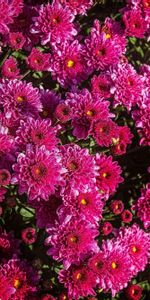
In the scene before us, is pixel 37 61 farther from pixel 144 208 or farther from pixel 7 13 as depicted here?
pixel 144 208

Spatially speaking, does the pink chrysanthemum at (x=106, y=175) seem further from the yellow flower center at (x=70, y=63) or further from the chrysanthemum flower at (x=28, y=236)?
the yellow flower center at (x=70, y=63)

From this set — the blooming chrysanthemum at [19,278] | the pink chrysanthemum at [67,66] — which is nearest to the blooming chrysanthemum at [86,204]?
the blooming chrysanthemum at [19,278]

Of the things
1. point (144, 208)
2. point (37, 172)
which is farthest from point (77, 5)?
point (144, 208)

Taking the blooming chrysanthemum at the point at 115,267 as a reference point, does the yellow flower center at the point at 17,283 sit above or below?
below

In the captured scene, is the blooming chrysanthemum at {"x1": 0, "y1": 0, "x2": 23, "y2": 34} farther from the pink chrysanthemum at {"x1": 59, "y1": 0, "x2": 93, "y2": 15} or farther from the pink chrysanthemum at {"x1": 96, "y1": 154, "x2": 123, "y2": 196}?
the pink chrysanthemum at {"x1": 96, "y1": 154, "x2": 123, "y2": 196}

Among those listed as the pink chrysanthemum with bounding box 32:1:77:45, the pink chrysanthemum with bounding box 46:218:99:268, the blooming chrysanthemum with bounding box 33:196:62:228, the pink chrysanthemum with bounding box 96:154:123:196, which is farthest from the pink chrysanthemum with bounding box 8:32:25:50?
the pink chrysanthemum with bounding box 46:218:99:268
